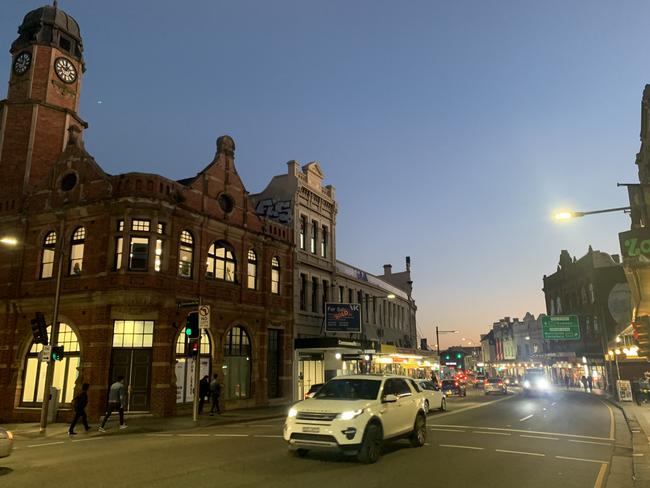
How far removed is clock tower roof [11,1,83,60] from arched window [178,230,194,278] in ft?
49.4

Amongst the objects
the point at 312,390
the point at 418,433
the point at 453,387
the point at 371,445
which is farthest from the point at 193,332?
the point at 453,387

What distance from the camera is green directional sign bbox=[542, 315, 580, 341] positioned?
55.4m

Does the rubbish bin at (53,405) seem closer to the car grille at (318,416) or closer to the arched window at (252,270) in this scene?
the arched window at (252,270)

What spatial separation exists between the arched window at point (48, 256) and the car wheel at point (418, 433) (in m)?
21.2

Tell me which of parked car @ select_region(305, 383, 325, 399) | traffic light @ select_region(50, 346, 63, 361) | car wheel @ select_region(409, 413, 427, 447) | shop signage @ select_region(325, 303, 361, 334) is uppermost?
shop signage @ select_region(325, 303, 361, 334)

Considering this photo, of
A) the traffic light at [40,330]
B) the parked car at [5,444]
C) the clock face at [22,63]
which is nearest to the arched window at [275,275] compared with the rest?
the traffic light at [40,330]

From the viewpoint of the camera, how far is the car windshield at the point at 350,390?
461 inches

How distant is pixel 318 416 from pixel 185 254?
1799 cm

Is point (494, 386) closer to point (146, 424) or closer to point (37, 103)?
point (146, 424)

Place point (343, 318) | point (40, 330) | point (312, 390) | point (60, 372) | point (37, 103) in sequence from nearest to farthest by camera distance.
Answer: point (40, 330), point (312, 390), point (60, 372), point (37, 103), point (343, 318)

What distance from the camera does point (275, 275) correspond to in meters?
34.0

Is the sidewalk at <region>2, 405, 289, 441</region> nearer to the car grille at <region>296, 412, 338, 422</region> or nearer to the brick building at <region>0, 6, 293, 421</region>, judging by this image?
the brick building at <region>0, 6, 293, 421</region>

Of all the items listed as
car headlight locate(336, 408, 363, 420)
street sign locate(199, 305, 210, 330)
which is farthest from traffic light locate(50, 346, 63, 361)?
car headlight locate(336, 408, 363, 420)

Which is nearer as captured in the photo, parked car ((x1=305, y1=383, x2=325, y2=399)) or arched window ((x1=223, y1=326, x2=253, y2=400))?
parked car ((x1=305, y1=383, x2=325, y2=399))
